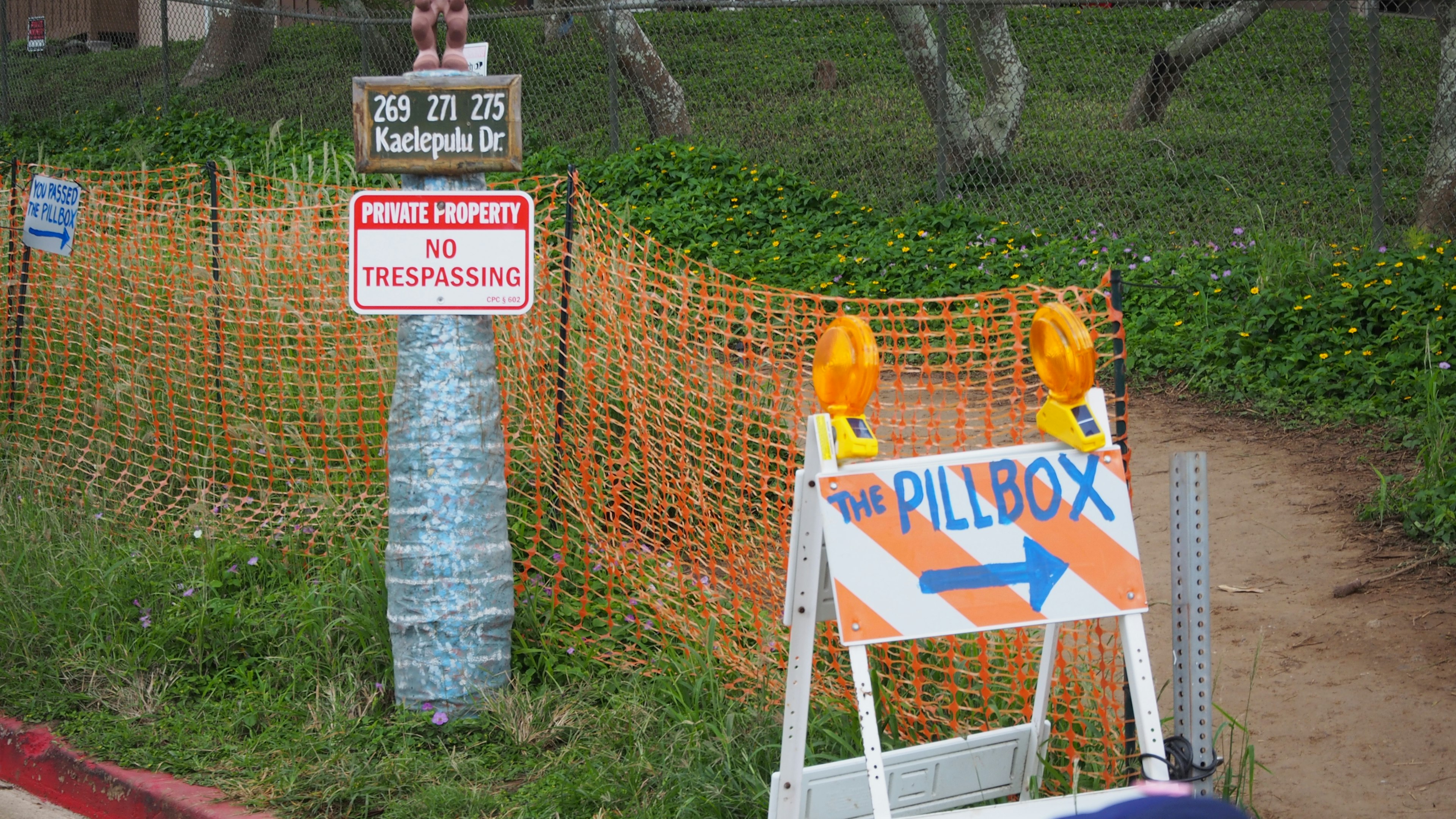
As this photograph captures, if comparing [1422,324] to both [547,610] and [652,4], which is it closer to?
[547,610]

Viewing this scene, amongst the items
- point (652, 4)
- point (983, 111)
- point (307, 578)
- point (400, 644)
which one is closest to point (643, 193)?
point (652, 4)

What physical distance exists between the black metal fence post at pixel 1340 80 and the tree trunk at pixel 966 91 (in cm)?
259

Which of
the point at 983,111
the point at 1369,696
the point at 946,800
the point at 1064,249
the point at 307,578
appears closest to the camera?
the point at 946,800

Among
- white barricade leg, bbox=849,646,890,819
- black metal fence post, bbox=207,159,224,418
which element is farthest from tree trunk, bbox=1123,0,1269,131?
white barricade leg, bbox=849,646,890,819

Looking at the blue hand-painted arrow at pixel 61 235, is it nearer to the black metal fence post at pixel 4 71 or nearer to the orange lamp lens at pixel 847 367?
the orange lamp lens at pixel 847 367

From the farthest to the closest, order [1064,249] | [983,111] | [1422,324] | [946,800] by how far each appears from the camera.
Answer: [983,111], [1064,249], [1422,324], [946,800]

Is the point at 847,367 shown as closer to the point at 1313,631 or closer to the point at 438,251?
the point at 438,251

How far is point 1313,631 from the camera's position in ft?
15.5

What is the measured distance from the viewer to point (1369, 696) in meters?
4.21

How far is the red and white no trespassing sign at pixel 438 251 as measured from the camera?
3.75 metres

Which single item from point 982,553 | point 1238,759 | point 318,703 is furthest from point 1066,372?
point 318,703

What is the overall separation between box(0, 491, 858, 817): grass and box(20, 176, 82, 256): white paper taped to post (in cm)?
162

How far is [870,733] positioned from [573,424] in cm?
270

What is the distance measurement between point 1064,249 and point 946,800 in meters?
6.83
